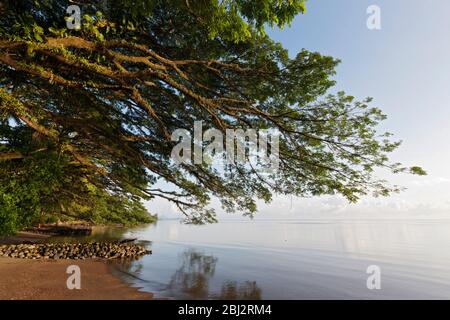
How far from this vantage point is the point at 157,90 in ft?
32.6

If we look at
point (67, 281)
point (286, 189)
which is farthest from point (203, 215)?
point (67, 281)

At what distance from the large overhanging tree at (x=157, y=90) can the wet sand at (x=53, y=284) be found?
1971 millimetres

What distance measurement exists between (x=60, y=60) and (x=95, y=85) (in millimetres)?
1004

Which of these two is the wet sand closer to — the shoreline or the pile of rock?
the shoreline

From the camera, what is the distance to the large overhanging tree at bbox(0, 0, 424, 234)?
6359mm

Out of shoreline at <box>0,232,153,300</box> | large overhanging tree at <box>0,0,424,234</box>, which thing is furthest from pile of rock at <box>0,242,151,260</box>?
large overhanging tree at <box>0,0,424,234</box>

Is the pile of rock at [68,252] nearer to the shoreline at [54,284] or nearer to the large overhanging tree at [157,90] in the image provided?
the shoreline at [54,284]

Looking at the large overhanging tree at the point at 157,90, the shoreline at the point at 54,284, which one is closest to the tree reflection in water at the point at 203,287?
the shoreline at the point at 54,284

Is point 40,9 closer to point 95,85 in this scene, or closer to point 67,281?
point 95,85

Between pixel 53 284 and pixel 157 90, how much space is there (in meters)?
7.05

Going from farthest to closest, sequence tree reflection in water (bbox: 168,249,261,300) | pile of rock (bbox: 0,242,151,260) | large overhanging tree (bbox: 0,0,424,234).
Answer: pile of rock (bbox: 0,242,151,260) → tree reflection in water (bbox: 168,249,261,300) → large overhanging tree (bbox: 0,0,424,234)

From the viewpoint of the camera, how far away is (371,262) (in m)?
19.7

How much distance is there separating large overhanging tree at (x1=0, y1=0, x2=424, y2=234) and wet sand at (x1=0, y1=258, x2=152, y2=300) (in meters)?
1.97

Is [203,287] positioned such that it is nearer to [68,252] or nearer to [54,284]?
[54,284]
